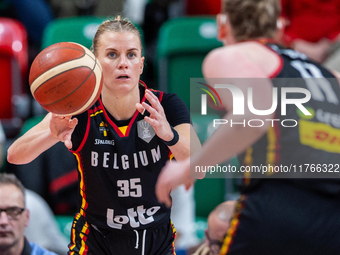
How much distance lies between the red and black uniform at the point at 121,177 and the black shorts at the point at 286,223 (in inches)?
20.8

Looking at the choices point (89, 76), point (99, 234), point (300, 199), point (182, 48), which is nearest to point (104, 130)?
point (89, 76)

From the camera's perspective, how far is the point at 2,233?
3.07 m

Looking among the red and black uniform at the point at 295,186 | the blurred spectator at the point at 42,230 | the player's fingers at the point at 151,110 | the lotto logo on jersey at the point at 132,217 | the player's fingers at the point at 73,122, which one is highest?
the player's fingers at the point at 151,110

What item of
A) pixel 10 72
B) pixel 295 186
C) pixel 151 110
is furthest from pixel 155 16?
pixel 295 186

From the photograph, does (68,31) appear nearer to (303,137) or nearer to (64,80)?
(64,80)

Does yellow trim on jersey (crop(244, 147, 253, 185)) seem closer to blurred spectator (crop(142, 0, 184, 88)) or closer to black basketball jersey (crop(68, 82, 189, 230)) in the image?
black basketball jersey (crop(68, 82, 189, 230))

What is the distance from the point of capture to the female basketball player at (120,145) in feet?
7.76

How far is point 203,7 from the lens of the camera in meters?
6.11

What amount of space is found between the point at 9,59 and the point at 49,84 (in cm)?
337

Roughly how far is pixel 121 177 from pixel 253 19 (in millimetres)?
1104

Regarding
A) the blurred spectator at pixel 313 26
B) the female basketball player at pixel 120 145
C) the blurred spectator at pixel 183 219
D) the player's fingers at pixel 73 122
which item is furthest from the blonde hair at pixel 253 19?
the blurred spectator at pixel 313 26

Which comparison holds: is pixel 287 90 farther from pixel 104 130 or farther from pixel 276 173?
pixel 104 130

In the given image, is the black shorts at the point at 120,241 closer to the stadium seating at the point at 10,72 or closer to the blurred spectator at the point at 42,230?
the blurred spectator at the point at 42,230

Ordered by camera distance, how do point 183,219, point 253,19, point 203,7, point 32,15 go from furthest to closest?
point 203,7
point 32,15
point 183,219
point 253,19
